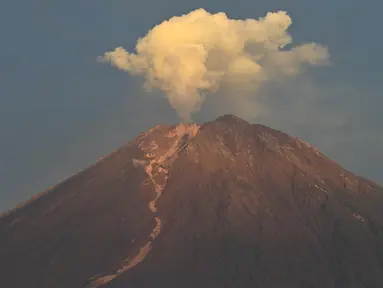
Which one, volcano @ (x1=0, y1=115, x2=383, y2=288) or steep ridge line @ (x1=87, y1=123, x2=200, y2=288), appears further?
volcano @ (x1=0, y1=115, x2=383, y2=288)

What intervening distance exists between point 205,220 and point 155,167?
2563 cm

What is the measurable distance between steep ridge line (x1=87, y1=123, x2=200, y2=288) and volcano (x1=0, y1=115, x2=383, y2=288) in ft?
0.84

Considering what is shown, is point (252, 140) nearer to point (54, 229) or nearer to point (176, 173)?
point (176, 173)

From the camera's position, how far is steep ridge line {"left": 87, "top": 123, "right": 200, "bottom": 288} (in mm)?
130875

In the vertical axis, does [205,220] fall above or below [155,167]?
below

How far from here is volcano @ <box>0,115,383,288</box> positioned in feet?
436

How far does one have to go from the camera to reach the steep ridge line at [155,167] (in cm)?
13088

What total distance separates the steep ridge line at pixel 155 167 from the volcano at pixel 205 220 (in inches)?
10.0

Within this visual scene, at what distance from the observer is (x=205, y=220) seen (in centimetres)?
14625

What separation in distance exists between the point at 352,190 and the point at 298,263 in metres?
33.1

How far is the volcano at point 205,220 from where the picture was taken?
436 ft

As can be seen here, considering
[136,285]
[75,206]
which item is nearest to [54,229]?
[75,206]

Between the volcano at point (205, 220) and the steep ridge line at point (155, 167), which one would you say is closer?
the steep ridge line at point (155, 167)

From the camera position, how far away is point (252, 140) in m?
173
